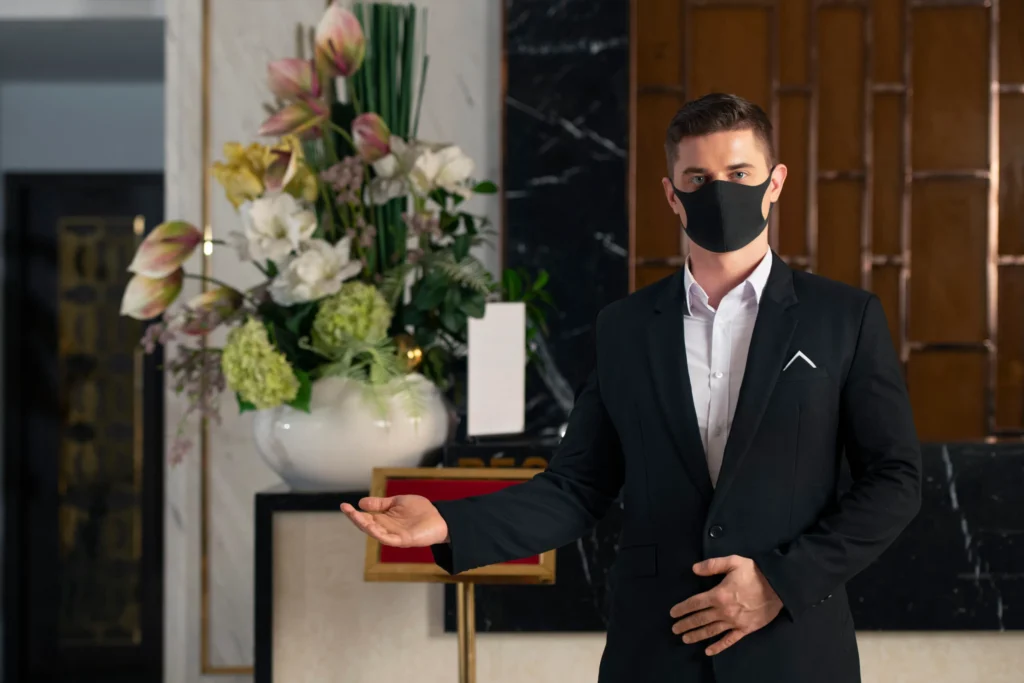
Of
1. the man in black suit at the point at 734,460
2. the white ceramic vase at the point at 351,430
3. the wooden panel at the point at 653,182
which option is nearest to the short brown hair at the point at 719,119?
the man in black suit at the point at 734,460

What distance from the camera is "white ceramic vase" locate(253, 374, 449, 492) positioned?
205cm

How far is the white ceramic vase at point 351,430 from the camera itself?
205 centimetres

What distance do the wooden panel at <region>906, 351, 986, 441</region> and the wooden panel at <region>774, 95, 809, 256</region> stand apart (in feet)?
2.05

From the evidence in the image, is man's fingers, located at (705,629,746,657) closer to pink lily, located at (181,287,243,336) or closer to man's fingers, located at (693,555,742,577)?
man's fingers, located at (693,555,742,577)

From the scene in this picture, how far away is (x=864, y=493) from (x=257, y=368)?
118cm

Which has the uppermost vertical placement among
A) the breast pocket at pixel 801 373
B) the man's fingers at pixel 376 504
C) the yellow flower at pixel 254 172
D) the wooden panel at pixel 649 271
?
the yellow flower at pixel 254 172

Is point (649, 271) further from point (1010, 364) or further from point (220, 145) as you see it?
point (220, 145)

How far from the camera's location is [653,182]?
364 centimetres

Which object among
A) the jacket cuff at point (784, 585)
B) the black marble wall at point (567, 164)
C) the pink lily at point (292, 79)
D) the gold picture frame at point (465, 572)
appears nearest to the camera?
the jacket cuff at point (784, 585)

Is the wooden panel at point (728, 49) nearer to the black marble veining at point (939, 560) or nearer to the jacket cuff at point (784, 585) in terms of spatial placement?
the black marble veining at point (939, 560)

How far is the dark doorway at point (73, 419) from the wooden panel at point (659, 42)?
106 inches

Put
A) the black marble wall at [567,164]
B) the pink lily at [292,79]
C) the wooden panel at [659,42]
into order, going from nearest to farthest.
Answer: the pink lily at [292,79] < the black marble wall at [567,164] < the wooden panel at [659,42]

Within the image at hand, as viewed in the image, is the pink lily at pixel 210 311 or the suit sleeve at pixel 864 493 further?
the pink lily at pixel 210 311

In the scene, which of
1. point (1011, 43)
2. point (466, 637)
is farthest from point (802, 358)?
point (1011, 43)
